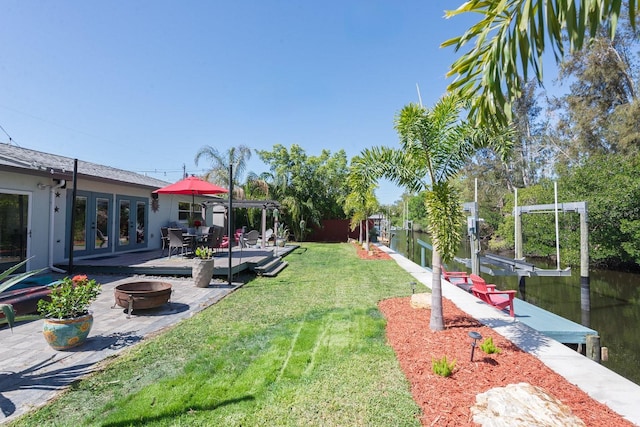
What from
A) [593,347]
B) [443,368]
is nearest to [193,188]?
[443,368]

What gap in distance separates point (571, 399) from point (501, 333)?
6.10 ft

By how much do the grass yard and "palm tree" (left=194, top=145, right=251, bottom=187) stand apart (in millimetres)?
17068

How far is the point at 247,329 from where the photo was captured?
470 cm

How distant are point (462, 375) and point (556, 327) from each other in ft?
10.6

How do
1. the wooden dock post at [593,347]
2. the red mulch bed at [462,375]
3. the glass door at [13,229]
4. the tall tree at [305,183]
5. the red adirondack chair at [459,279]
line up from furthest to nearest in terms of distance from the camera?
the tall tree at [305,183] → the red adirondack chair at [459,279] → the glass door at [13,229] → the wooden dock post at [593,347] → the red mulch bed at [462,375]

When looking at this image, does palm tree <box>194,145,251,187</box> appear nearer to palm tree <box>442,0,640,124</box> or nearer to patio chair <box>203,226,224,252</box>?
patio chair <box>203,226,224,252</box>

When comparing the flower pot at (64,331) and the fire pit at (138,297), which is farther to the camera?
the fire pit at (138,297)

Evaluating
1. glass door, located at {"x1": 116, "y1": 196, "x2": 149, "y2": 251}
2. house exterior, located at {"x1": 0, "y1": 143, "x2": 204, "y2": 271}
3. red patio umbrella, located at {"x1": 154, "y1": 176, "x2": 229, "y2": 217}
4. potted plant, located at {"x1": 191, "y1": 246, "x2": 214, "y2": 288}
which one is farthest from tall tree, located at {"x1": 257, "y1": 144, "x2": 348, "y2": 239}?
potted plant, located at {"x1": 191, "y1": 246, "x2": 214, "y2": 288}

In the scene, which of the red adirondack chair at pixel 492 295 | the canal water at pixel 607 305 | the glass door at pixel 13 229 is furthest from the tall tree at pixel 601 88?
the glass door at pixel 13 229

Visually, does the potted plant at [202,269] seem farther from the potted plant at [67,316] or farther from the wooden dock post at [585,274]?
the wooden dock post at [585,274]

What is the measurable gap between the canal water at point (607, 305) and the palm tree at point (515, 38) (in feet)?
21.6

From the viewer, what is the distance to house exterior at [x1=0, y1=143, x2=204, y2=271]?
760 cm

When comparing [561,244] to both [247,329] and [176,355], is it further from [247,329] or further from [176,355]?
[176,355]

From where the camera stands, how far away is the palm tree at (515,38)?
149 centimetres
